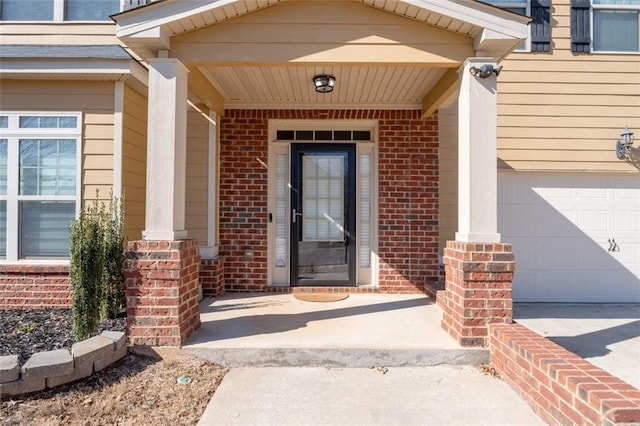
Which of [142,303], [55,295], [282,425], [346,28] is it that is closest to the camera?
[282,425]

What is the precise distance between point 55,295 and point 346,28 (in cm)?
416

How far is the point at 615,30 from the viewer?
5.11 meters

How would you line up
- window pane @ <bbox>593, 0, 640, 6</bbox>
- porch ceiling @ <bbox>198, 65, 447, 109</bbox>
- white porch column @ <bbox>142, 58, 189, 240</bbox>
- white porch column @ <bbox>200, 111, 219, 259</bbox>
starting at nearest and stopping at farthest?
white porch column @ <bbox>142, 58, 189, 240</bbox>, porch ceiling @ <bbox>198, 65, 447, 109</bbox>, white porch column @ <bbox>200, 111, 219, 259</bbox>, window pane @ <bbox>593, 0, 640, 6</bbox>

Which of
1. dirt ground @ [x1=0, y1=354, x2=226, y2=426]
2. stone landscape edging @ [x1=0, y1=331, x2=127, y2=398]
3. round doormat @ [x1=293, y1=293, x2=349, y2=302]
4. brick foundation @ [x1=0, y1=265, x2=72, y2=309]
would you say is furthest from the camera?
round doormat @ [x1=293, y1=293, x2=349, y2=302]

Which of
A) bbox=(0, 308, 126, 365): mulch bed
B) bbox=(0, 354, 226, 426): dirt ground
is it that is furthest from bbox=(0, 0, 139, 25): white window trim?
bbox=(0, 354, 226, 426): dirt ground

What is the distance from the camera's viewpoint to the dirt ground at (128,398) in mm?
2268

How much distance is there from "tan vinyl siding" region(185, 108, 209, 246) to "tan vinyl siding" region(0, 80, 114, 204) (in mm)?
924

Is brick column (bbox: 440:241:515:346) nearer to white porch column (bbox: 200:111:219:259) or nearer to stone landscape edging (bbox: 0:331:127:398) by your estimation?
stone landscape edging (bbox: 0:331:127:398)

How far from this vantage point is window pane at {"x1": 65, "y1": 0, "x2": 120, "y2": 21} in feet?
15.1

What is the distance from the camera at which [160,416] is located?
231cm

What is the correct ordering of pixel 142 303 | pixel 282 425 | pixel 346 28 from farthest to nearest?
pixel 346 28 < pixel 142 303 < pixel 282 425

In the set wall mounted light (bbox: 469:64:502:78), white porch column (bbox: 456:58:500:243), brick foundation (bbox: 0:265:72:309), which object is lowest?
brick foundation (bbox: 0:265:72:309)

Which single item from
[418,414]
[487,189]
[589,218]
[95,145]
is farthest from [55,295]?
[589,218]

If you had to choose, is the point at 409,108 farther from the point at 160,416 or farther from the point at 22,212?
the point at 22,212
